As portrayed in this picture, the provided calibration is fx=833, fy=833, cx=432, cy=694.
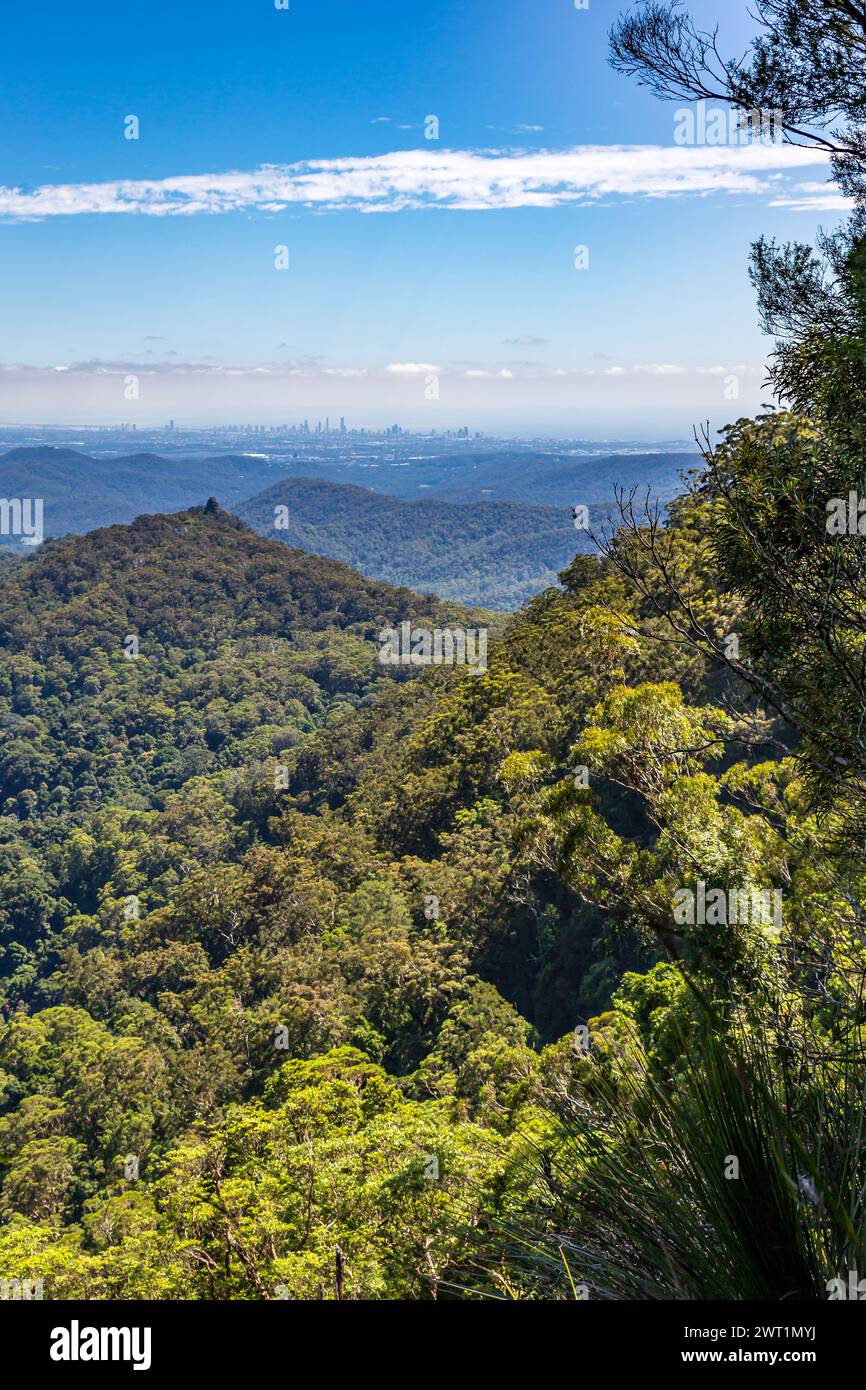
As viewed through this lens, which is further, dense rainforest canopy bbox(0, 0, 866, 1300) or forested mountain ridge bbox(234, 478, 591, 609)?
forested mountain ridge bbox(234, 478, 591, 609)

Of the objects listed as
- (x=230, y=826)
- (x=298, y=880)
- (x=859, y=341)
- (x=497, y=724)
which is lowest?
(x=230, y=826)

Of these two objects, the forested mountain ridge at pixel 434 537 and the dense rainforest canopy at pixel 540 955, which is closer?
the dense rainforest canopy at pixel 540 955

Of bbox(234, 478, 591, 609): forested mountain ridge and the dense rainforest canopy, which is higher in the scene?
bbox(234, 478, 591, 609): forested mountain ridge

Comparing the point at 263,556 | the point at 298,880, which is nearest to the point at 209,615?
the point at 263,556

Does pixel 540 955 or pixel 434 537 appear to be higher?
pixel 434 537

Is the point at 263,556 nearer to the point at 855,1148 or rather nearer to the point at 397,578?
the point at 855,1148

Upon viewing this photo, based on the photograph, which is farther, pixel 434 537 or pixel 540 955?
pixel 434 537

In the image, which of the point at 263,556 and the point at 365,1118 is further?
the point at 263,556

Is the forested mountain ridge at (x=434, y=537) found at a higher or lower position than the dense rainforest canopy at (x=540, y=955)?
higher
